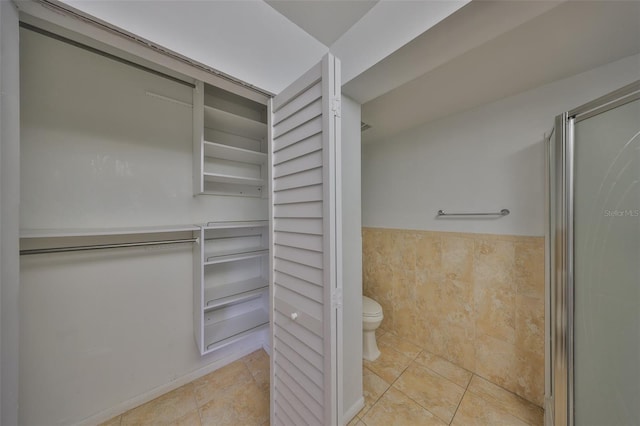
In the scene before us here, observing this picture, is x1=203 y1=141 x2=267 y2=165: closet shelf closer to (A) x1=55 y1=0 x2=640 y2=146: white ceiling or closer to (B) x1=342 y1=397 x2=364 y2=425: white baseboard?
(A) x1=55 y1=0 x2=640 y2=146: white ceiling

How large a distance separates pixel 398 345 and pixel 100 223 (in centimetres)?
248

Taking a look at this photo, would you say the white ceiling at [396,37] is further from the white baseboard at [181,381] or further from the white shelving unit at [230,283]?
the white baseboard at [181,381]

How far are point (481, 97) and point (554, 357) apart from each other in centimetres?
161

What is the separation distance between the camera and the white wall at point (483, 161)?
1.28 meters

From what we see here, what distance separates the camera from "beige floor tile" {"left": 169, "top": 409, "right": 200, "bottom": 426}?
1.30 m

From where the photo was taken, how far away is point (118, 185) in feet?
4.42

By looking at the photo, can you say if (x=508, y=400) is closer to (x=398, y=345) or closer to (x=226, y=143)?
(x=398, y=345)

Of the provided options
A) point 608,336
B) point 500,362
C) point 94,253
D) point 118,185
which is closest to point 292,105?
point 118,185

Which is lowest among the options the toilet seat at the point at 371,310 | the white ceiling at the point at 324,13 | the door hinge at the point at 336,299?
the toilet seat at the point at 371,310

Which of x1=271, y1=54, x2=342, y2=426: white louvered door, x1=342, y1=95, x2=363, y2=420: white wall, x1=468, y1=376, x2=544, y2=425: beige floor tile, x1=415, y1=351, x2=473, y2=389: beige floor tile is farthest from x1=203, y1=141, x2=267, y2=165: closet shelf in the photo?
x1=468, y1=376, x2=544, y2=425: beige floor tile

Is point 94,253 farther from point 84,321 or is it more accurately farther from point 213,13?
point 213,13

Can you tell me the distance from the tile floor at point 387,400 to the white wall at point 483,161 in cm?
A: 113

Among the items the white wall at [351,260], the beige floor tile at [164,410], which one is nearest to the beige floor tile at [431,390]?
the white wall at [351,260]

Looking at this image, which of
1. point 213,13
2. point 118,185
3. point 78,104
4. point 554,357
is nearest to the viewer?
point 213,13
